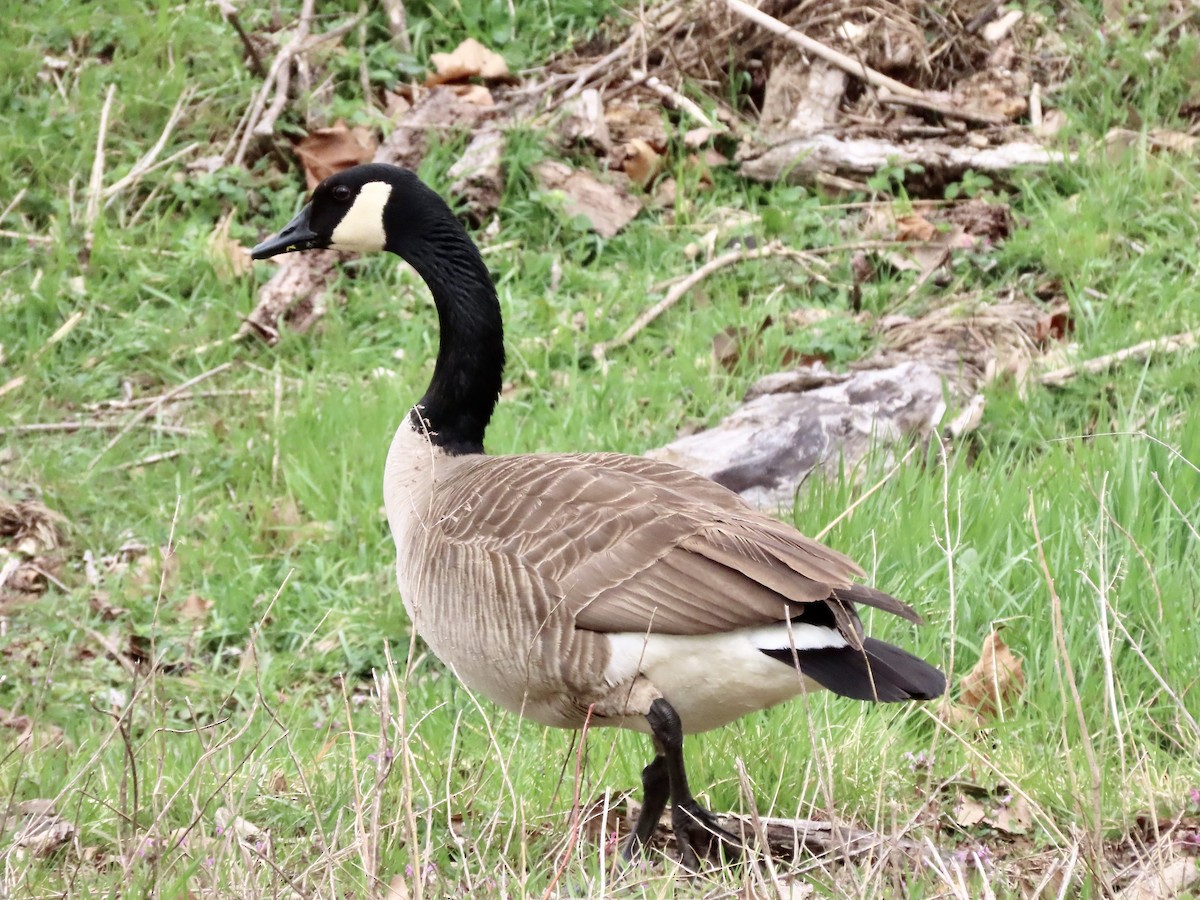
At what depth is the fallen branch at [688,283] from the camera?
6222mm

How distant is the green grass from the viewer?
300 centimetres

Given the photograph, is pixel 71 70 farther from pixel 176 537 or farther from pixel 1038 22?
pixel 1038 22

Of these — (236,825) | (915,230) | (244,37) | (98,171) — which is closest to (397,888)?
(236,825)

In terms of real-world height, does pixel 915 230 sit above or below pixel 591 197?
above

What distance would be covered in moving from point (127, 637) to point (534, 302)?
2359mm

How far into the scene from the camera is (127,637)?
199 inches

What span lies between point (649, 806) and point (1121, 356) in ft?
10.3

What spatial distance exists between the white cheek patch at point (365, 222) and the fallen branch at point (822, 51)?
376 cm

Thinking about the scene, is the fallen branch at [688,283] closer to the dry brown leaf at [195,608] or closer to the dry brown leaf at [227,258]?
the dry brown leaf at [227,258]

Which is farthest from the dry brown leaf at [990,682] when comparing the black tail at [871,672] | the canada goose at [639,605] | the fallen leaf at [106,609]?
the fallen leaf at [106,609]

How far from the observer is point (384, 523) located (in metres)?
5.34

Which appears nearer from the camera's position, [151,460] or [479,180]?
[151,460]

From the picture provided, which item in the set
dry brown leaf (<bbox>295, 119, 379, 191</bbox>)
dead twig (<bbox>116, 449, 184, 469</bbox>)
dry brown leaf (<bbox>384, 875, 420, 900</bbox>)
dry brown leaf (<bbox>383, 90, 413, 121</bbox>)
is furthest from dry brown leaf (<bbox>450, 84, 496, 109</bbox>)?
dry brown leaf (<bbox>384, 875, 420, 900</bbox>)

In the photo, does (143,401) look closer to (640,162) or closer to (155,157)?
(155,157)
